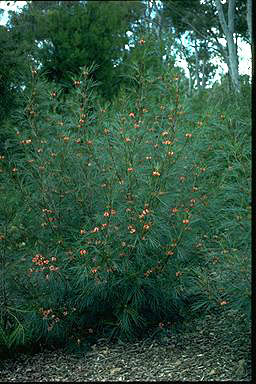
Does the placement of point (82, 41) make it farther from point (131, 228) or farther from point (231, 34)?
point (131, 228)

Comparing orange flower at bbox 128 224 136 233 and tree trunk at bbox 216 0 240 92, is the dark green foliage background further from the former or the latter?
tree trunk at bbox 216 0 240 92

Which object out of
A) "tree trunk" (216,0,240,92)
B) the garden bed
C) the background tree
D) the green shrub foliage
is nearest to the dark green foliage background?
the green shrub foliage

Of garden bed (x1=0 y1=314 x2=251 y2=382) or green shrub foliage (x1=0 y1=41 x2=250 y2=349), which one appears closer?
garden bed (x1=0 y1=314 x2=251 y2=382)

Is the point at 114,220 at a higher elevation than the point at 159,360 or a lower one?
higher

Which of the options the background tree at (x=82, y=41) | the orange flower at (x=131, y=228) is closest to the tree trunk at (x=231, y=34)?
the orange flower at (x=131, y=228)

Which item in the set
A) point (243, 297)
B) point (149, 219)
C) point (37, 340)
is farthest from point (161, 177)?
point (37, 340)

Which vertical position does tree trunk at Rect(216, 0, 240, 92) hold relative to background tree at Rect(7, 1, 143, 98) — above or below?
below

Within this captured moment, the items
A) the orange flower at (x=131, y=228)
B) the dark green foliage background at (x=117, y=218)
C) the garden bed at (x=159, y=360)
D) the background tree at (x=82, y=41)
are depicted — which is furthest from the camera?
the background tree at (x=82, y=41)

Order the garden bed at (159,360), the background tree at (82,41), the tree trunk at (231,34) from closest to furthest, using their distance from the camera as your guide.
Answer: the garden bed at (159,360) < the tree trunk at (231,34) < the background tree at (82,41)

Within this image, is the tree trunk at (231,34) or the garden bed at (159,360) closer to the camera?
the garden bed at (159,360)

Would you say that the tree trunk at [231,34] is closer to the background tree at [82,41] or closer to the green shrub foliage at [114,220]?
the green shrub foliage at [114,220]

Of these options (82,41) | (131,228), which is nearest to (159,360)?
(131,228)

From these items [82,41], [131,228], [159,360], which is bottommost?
[159,360]

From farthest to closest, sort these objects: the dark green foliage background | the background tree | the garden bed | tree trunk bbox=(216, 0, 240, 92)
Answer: the background tree < tree trunk bbox=(216, 0, 240, 92) < the dark green foliage background < the garden bed
